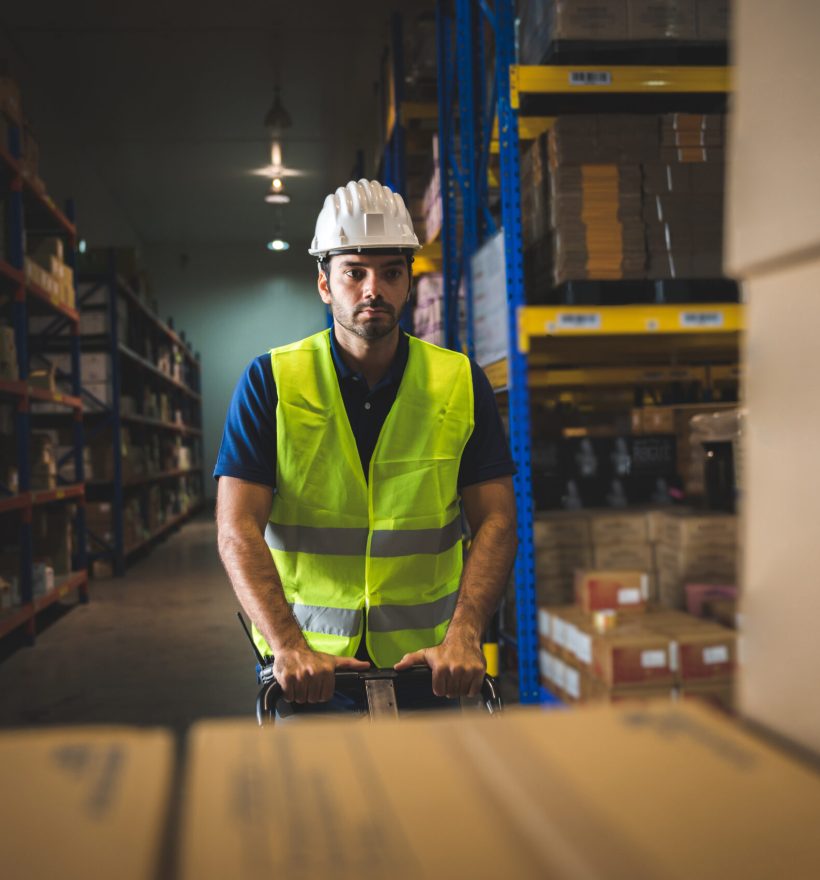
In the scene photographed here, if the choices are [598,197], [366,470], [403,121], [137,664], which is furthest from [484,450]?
[403,121]

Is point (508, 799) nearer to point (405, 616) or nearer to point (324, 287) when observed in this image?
point (405, 616)

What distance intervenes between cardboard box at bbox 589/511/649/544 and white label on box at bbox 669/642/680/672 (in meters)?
0.85

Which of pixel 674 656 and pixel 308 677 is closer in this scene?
pixel 308 677

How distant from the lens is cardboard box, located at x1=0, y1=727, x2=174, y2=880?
0.59m

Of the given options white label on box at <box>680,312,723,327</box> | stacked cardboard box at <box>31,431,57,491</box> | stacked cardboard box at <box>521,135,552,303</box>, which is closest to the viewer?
white label on box at <box>680,312,723,327</box>

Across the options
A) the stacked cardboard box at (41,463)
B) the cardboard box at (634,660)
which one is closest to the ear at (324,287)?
the cardboard box at (634,660)

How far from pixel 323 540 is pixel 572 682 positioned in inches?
83.6

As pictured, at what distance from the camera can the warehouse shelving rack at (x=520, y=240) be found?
4.03 meters

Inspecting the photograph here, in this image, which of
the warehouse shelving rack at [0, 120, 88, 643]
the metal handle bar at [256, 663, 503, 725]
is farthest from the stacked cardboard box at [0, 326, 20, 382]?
the metal handle bar at [256, 663, 503, 725]

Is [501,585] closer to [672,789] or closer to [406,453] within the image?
[406,453]

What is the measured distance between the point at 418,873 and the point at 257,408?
1.91 metres

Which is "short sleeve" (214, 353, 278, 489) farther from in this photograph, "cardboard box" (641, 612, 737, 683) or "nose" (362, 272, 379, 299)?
"cardboard box" (641, 612, 737, 683)

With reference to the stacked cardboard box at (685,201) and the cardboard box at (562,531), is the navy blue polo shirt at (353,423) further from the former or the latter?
the cardboard box at (562,531)

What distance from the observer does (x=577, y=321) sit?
3941 mm
